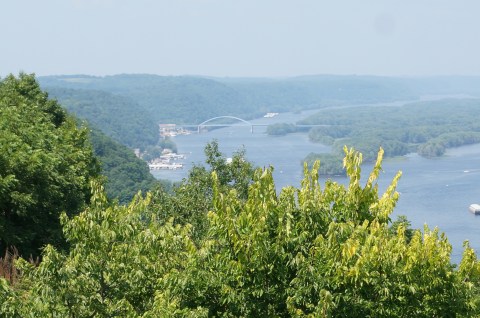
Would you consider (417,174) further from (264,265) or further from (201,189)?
(264,265)

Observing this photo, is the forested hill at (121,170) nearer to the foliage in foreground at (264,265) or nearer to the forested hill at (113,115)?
the foliage in foreground at (264,265)

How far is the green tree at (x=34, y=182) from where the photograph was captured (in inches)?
664

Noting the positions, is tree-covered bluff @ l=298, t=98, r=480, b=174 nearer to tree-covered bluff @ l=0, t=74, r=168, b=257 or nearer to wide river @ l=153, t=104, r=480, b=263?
wide river @ l=153, t=104, r=480, b=263

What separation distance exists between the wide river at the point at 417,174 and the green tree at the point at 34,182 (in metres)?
36.1

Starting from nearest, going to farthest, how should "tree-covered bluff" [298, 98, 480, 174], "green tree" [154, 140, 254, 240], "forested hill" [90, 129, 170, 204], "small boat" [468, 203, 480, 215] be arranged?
"green tree" [154, 140, 254, 240] < "forested hill" [90, 129, 170, 204] < "small boat" [468, 203, 480, 215] < "tree-covered bluff" [298, 98, 480, 174]

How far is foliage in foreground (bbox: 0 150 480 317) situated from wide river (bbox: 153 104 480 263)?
45951mm

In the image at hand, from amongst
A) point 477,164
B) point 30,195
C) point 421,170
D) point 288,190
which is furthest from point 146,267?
point 477,164

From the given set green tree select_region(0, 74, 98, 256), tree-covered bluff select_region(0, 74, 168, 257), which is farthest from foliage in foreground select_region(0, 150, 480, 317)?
green tree select_region(0, 74, 98, 256)

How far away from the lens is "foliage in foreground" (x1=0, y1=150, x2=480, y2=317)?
757 cm

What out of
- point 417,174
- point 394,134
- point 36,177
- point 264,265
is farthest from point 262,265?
point 394,134

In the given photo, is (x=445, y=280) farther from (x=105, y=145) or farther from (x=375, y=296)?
(x=105, y=145)

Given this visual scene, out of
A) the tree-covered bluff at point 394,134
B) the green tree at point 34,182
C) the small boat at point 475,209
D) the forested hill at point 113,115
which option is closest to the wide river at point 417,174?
the small boat at point 475,209

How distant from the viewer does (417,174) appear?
108938mm

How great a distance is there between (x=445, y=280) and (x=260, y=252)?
83.0 inches
